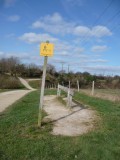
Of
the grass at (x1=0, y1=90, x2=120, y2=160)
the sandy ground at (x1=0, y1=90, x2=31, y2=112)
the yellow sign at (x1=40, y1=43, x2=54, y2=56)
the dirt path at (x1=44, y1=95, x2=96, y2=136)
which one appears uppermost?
the yellow sign at (x1=40, y1=43, x2=54, y2=56)

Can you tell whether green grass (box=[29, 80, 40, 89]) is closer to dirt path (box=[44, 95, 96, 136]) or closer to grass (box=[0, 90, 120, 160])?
dirt path (box=[44, 95, 96, 136])

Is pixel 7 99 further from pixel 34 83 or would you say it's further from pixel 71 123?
pixel 34 83

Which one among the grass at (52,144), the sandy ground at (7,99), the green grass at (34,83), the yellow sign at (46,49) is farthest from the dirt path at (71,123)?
the green grass at (34,83)

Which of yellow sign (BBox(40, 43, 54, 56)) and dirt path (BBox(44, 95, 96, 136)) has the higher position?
yellow sign (BBox(40, 43, 54, 56))

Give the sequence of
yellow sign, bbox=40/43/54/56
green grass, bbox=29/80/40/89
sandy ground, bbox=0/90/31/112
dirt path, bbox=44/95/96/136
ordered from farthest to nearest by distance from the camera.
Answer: green grass, bbox=29/80/40/89 < sandy ground, bbox=0/90/31/112 < yellow sign, bbox=40/43/54/56 < dirt path, bbox=44/95/96/136

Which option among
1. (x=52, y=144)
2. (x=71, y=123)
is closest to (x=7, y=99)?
(x=71, y=123)

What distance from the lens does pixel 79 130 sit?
9.30 metres

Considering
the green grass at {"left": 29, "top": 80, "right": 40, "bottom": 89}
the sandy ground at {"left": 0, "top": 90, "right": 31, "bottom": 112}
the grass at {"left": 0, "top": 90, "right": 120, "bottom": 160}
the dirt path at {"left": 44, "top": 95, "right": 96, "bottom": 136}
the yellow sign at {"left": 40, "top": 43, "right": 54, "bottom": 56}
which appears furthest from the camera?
the green grass at {"left": 29, "top": 80, "right": 40, "bottom": 89}

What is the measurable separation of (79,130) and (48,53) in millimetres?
2622

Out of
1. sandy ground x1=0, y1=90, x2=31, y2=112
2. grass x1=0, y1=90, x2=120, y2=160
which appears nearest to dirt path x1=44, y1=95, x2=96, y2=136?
grass x1=0, y1=90, x2=120, y2=160

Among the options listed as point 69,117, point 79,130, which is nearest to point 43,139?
point 79,130

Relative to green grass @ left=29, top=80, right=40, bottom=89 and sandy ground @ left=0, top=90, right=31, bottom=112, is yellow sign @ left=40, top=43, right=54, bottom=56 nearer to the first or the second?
sandy ground @ left=0, top=90, right=31, bottom=112

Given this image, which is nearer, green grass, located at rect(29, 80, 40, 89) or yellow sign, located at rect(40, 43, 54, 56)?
yellow sign, located at rect(40, 43, 54, 56)

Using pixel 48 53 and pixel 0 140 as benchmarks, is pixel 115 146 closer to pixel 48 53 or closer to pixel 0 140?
pixel 0 140
